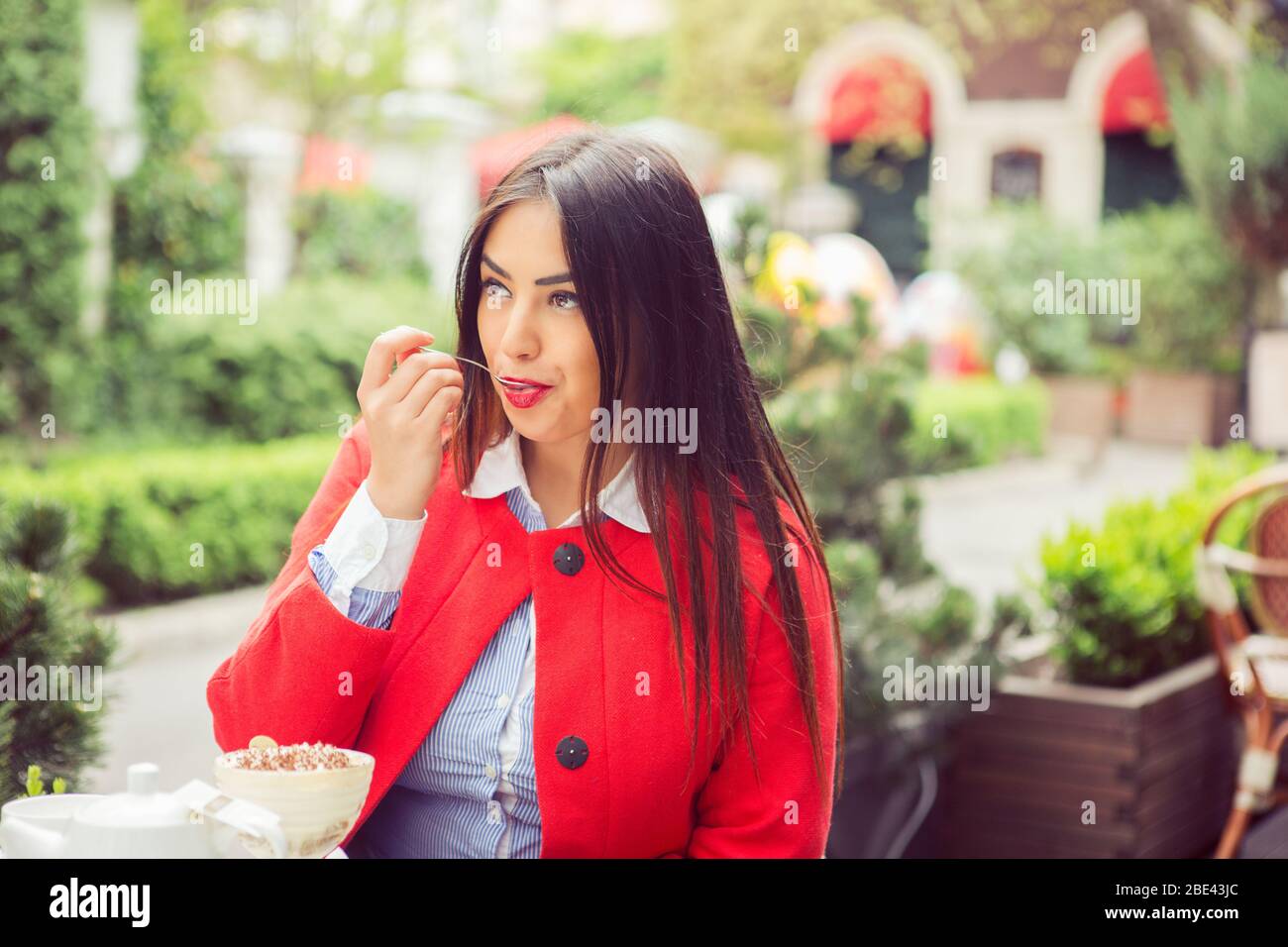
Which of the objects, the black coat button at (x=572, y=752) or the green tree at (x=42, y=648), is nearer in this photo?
the black coat button at (x=572, y=752)

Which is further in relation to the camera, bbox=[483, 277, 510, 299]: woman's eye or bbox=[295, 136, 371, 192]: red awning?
bbox=[295, 136, 371, 192]: red awning

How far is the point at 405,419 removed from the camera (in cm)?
168

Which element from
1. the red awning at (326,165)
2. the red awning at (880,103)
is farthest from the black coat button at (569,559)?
the red awning at (880,103)

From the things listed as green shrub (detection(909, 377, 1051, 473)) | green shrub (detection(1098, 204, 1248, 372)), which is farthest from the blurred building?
green shrub (detection(909, 377, 1051, 473))

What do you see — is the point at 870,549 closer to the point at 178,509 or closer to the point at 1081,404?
the point at 178,509

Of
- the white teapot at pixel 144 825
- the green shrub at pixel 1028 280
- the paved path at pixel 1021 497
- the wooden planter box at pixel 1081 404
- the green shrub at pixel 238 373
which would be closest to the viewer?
the white teapot at pixel 144 825

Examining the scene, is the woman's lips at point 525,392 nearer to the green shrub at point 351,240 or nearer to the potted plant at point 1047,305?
the green shrub at point 351,240

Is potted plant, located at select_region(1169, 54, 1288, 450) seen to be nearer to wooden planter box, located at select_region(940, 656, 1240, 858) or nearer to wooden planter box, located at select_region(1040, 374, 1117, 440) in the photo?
wooden planter box, located at select_region(940, 656, 1240, 858)

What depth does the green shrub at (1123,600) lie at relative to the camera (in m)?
4.00

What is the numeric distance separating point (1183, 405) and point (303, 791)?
14365 mm

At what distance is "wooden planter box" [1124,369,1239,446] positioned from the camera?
47.0ft

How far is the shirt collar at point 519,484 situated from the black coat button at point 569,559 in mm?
51

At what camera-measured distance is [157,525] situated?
281 inches

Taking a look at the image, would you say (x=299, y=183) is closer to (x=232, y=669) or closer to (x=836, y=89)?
(x=232, y=669)
